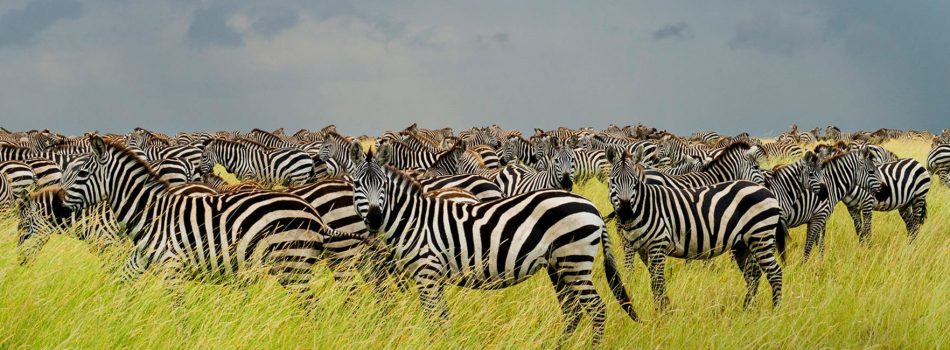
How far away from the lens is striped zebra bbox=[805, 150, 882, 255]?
10602 millimetres

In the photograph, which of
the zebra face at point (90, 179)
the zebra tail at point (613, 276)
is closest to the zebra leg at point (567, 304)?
the zebra tail at point (613, 276)

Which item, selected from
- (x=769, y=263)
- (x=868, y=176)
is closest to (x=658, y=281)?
(x=769, y=263)

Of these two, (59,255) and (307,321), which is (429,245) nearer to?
(307,321)

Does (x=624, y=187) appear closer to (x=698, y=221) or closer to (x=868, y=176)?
(x=698, y=221)

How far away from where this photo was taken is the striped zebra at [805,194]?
1007cm

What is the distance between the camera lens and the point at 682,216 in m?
7.80

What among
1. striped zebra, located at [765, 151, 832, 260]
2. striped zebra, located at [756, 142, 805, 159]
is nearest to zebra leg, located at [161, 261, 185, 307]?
striped zebra, located at [765, 151, 832, 260]

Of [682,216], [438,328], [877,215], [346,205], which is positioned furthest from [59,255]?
[877,215]

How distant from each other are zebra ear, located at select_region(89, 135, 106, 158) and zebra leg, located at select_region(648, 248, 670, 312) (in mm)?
5061

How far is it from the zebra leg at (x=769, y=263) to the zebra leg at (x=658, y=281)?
987 millimetres

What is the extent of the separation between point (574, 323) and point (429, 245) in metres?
1.34

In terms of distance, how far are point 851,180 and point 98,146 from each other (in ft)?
30.9

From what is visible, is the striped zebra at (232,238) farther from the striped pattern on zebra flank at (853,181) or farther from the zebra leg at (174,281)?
the striped pattern on zebra flank at (853,181)

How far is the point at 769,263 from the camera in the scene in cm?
780
